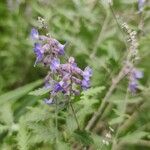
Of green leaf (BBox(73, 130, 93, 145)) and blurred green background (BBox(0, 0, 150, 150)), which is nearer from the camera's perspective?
green leaf (BBox(73, 130, 93, 145))

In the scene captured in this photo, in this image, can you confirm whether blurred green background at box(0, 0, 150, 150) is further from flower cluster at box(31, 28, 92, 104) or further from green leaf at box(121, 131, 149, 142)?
flower cluster at box(31, 28, 92, 104)

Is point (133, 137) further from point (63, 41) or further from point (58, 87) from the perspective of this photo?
point (63, 41)

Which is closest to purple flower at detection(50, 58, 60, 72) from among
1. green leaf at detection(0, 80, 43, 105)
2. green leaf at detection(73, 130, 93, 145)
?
green leaf at detection(73, 130, 93, 145)

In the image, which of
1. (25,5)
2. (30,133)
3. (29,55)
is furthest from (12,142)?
(25,5)

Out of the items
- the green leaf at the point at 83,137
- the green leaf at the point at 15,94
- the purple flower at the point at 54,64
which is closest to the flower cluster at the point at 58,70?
the purple flower at the point at 54,64

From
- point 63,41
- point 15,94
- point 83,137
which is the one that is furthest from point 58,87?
point 63,41

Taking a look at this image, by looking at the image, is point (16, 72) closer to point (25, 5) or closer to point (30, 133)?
point (25, 5)

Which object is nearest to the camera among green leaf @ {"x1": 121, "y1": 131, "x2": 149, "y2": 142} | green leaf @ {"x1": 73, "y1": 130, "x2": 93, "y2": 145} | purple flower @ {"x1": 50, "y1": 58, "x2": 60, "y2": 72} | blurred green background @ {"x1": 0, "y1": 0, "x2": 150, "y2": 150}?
purple flower @ {"x1": 50, "y1": 58, "x2": 60, "y2": 72}
